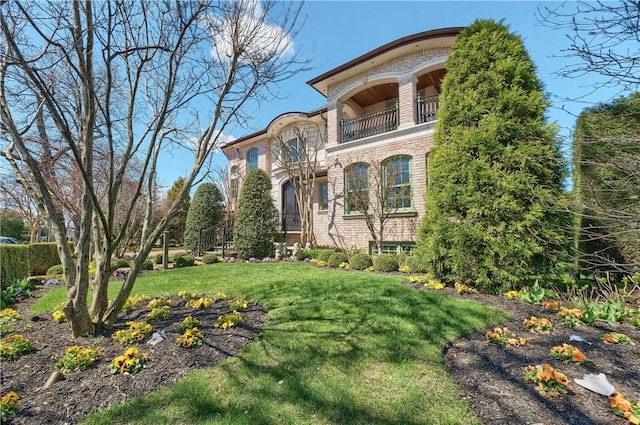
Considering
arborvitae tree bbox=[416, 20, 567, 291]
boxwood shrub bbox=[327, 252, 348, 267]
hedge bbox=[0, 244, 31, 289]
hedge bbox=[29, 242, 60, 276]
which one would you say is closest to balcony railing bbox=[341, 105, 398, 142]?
arborvitae tree bbox=[416, 20, 567, 291]

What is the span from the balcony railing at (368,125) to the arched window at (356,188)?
161 centimetres

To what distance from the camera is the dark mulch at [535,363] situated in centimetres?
197

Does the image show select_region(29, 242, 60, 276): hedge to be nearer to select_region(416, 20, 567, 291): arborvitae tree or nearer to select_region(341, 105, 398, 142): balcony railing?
select_region(341, 105, 398, 142): balcony railing

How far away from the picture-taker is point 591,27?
2779mm

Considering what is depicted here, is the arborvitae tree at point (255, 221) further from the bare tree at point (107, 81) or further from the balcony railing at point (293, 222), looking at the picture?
Result: the bare tree at point (107, 81)

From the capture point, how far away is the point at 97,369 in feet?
8.04

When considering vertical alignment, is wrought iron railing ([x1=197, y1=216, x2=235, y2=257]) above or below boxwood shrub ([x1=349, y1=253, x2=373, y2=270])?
above

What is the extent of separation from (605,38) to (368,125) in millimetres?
9279

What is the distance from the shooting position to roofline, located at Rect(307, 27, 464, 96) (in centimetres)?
860

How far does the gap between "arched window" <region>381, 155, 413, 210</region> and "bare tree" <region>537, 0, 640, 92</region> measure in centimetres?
657

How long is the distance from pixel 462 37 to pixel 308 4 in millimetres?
3829

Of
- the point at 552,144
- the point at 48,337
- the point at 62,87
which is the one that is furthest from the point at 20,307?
the point at 552,144

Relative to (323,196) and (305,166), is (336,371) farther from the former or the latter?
(305,166)

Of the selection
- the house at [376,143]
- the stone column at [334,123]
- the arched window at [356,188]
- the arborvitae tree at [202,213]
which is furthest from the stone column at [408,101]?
the arborvitae tree at [202,213]
